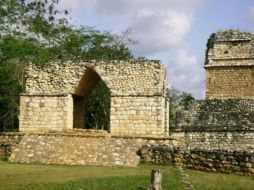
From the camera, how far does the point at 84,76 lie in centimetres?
1991

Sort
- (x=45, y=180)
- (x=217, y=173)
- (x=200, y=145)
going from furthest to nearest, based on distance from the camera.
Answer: (x=200, y=145) < (x=217, y=173) < (x=45, y=180)

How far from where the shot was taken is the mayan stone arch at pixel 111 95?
744 inches

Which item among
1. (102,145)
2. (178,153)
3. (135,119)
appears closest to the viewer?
(178,153)

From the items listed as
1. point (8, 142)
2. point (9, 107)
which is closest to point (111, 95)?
point (8, 142)

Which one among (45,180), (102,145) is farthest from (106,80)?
(45,180)

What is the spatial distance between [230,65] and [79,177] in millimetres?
21885

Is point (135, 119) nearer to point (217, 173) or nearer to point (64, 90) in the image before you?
point (64, 90)

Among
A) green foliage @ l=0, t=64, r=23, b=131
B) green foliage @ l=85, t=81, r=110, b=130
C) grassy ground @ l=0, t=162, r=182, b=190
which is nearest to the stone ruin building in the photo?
grassy ground @ l=0, t=162, r=182, b=190

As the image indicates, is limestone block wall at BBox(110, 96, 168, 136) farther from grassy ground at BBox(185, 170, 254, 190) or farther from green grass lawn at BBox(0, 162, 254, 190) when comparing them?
grassy ground at BBox(185, 170, 254, 190)

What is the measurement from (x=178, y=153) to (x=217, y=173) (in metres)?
1.71

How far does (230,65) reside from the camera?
108 feet

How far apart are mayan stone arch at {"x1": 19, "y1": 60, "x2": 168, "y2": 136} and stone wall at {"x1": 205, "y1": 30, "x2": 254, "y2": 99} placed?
1352 cm

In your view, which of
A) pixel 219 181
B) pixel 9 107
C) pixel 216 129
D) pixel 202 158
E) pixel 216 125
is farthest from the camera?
pixel 9 107

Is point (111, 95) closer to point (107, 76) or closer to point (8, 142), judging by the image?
point (107, 76)
